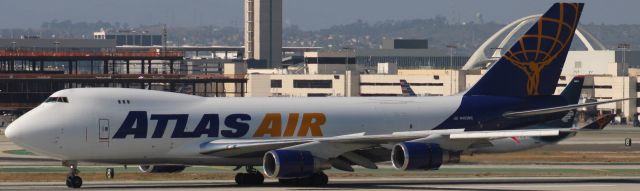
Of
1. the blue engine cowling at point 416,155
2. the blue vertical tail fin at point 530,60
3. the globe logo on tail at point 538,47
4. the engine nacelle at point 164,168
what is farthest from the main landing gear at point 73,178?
the globe logo on tail at point 538,47

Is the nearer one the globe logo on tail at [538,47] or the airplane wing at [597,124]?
the airplane wing at [597,124]

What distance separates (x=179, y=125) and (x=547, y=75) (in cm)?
1854

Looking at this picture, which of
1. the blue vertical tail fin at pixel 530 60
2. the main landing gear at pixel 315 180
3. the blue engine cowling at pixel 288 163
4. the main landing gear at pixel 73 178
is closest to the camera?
the blue engine cowling at pixel 288 163

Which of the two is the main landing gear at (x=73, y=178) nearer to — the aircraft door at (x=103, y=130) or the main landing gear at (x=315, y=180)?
the aircraft door at (x=103, y=130)

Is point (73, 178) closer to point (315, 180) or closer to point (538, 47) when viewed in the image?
point (315, 180)

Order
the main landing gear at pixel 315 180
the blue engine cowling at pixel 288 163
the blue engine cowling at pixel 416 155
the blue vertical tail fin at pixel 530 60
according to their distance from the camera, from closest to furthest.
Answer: the blue engine cowling at pixel 288 163, the blue engine cowling at pixel 416 155, the main landing gear at pixel 315 180, the blue vertical tail fin at pixel 530 60

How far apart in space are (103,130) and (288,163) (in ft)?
25.6

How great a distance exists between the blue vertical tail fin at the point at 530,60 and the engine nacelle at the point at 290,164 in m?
10.9

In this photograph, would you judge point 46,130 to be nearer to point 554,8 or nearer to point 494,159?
point 554,8

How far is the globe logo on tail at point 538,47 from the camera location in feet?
218

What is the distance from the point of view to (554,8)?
6675 cm

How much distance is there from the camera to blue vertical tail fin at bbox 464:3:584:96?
66500 millimetres

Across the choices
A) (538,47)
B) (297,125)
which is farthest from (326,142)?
(538,47)

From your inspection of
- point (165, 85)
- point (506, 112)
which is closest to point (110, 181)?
point (506, 112)
